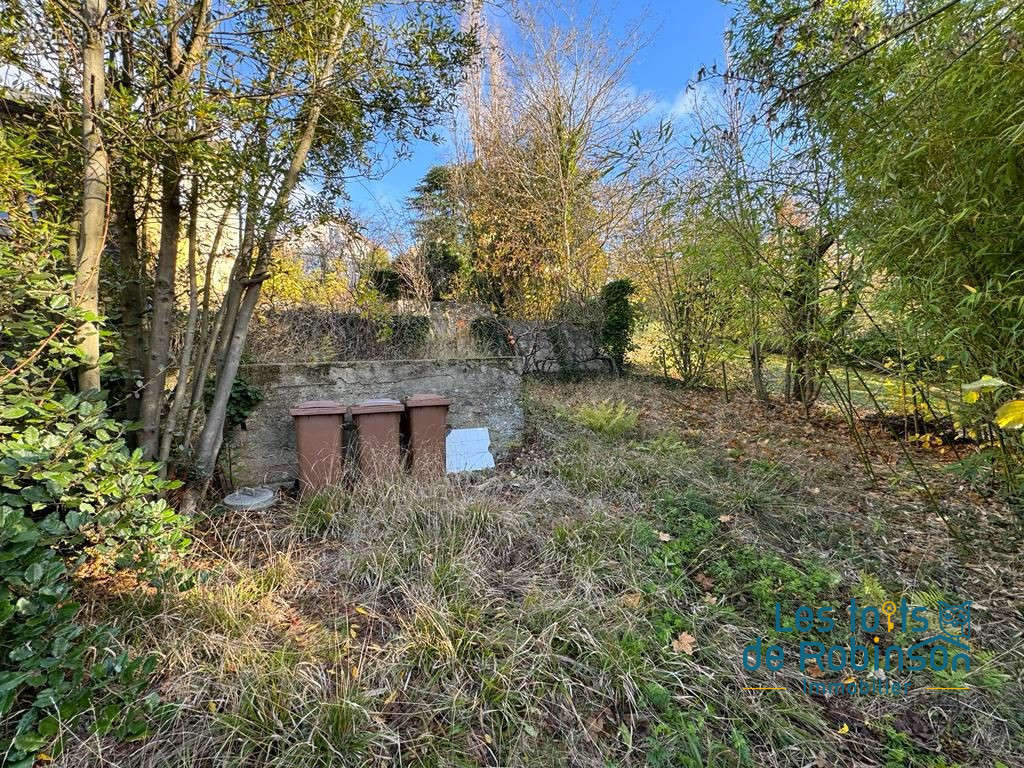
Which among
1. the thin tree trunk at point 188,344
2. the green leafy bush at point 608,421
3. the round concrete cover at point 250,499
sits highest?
the thin tree trunk at point 188,344

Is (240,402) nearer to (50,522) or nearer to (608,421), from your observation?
(50,522)

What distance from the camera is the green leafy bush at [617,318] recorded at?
7.65 m

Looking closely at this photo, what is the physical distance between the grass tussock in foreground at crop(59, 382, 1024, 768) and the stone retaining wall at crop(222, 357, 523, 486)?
0.60 metres

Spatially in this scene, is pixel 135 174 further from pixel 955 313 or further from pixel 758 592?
pixel 955 313

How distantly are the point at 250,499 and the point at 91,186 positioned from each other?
177cm

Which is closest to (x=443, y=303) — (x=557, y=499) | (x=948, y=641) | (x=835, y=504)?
(x=557, y=499)

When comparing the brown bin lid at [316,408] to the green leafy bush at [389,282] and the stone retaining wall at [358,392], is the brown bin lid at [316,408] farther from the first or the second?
the green leafy bush at [389,282]

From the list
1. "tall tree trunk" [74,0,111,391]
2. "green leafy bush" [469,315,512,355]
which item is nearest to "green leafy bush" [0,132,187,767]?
"tall tree trunk" [74,0,111,391]

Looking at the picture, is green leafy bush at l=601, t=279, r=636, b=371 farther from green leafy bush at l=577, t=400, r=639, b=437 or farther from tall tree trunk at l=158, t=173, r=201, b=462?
tall tree trunk at l=158, t=173, r=201, b=462

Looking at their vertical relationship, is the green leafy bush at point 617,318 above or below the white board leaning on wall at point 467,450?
above

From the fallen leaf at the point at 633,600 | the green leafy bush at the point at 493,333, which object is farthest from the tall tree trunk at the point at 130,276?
the green leafy bush at the point at 493,333

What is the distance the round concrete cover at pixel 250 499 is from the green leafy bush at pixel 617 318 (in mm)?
6132

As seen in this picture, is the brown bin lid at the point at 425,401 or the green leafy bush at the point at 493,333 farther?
the green leafy bush at the point at 493,333

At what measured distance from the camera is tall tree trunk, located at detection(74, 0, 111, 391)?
5.55ft
